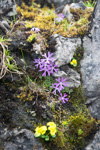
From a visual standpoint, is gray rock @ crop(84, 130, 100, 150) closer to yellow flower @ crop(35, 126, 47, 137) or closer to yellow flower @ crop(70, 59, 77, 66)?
yellow flower @ crop(35, 126, 47, 137)

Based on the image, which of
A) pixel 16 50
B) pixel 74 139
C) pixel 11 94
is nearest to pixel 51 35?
pixel 16 50

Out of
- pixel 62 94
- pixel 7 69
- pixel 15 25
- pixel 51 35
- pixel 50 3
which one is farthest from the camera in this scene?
pixel 50 3

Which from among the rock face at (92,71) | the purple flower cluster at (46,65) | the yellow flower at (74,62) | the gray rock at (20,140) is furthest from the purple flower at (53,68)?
the gray rock at (20,140)

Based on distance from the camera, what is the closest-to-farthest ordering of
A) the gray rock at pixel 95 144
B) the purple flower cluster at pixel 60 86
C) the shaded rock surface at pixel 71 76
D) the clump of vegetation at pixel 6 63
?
the gray rock at pixel 95 144
the clump of vegetation at pixel 6 63
the purple flower cluster at pixel 60 86
the shaded rock surface at pixel 71 76

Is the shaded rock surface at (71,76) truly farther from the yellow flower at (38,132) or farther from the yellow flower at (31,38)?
the yellow flower at (38,132)

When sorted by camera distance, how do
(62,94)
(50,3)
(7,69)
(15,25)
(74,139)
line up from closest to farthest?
(74,139), (7,69), (62,94), (15,25), (50,3)

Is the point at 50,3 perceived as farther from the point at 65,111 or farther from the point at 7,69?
the point at 65,111
